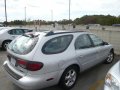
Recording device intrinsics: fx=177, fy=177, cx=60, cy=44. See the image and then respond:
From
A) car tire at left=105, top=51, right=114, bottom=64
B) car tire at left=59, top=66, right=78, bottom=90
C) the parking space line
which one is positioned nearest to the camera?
car tire at left=59, top=66, right=78, bottom=90

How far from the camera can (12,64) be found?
4.37 m

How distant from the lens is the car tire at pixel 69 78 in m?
4.34

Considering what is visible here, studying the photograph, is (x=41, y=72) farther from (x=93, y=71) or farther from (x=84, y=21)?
(x=84, y=21)

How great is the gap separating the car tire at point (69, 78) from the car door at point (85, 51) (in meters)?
0.34

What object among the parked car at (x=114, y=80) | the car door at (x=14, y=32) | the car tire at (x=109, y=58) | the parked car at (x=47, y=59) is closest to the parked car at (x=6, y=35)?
the car door at (x=14, y=32)

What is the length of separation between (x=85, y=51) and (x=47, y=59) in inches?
60.2

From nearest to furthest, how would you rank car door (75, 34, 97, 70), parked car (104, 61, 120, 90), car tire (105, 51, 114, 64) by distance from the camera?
parked car (104, 61, 120, 90) < car door (75, 34, 97, 70) < car tire (105, 51, 114, 64)

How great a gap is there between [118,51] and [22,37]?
18.2 feet

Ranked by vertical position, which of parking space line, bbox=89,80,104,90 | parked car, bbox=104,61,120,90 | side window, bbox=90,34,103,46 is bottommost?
parking space line, bbox=89,80,104,90

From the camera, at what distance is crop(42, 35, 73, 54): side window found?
4056mm

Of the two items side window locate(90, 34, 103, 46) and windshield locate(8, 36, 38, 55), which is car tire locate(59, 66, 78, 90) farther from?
side window locate(90, 34, 103, 46)

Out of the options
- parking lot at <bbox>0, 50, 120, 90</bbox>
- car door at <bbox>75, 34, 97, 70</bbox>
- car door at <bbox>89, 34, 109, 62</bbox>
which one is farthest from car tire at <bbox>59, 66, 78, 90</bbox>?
car door at <bbox>89, 34, 109, 62</bbox>

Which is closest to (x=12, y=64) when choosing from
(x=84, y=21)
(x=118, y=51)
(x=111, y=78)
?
(x=111, y=78)

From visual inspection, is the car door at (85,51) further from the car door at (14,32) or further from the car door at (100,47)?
the car door at (14,32)
